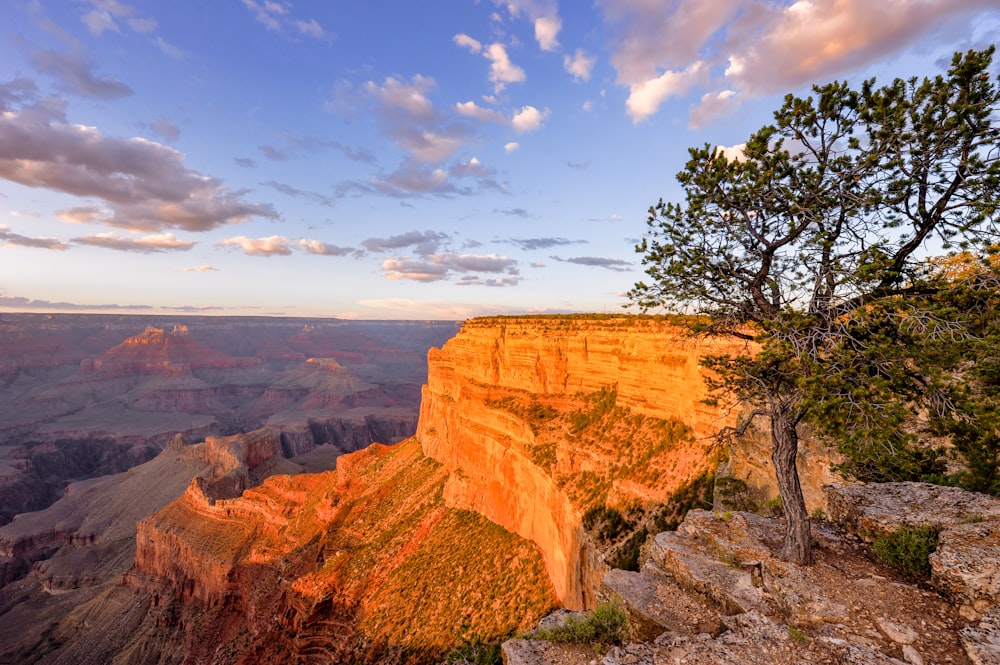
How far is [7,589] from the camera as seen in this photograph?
67.6 metres

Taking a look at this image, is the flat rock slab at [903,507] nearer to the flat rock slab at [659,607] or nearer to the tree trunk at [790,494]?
the tree trunk at [790,494]

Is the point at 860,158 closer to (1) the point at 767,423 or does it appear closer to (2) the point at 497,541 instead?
(1) the point at 767,423

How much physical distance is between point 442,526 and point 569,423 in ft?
52.5

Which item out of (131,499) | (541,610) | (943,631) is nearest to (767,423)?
(943,631)

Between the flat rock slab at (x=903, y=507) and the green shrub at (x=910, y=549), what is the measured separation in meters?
0.23

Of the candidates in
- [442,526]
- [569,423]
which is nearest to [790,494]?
[569,423]

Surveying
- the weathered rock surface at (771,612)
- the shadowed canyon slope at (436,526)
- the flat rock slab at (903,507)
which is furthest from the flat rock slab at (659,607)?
the shadowed canyon slope at (436,526)

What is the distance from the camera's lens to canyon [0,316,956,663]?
25531 mm

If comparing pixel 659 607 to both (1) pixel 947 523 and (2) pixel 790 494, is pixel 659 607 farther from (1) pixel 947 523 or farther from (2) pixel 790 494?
(1) pixel 947 523

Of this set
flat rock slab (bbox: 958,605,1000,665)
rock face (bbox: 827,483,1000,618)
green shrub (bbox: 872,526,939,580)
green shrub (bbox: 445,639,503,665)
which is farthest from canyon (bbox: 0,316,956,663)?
flat rock slab (bbox: 958,605,1000,665)

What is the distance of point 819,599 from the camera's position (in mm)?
7332

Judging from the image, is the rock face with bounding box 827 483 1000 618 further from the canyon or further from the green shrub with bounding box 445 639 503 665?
the green shrub with bounding box 445 639 503 665

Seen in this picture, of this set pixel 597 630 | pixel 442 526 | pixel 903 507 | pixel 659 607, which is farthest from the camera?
pixel 442 526

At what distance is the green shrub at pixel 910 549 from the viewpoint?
7703mm
